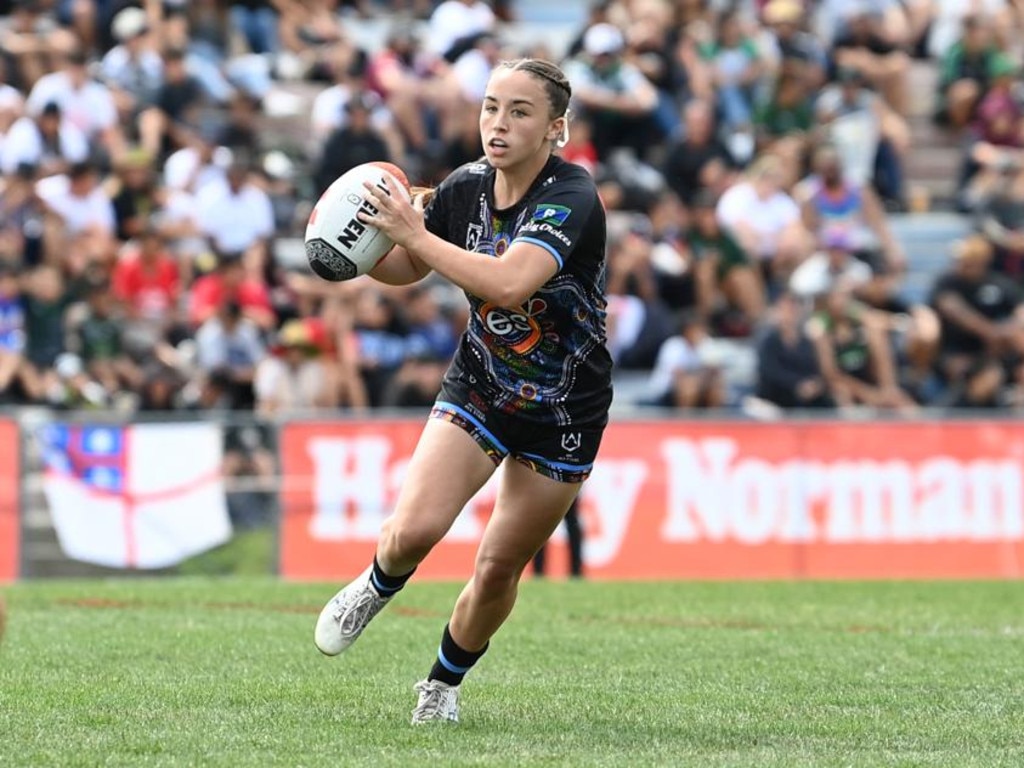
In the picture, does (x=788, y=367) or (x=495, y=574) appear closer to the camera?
(x=495, y=574)

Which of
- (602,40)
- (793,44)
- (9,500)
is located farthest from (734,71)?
(9,500)

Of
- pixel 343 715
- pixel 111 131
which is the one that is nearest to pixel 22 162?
pixel 111 131

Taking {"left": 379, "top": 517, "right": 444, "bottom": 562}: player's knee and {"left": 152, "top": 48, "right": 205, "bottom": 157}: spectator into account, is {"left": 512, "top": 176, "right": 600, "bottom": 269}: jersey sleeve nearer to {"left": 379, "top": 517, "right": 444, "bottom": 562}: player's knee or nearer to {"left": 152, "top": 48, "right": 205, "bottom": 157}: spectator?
{"left": 379, "top": 517, "right": 444, "bottom": 562}: player's knee

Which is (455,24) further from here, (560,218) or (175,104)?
(560,218)

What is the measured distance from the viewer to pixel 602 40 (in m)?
19.1

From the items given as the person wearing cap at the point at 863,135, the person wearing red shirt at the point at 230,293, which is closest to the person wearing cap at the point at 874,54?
the person wearing cap at the point at 863,135

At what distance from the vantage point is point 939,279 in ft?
59.5

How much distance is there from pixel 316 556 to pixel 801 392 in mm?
4318

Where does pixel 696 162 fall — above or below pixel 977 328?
above

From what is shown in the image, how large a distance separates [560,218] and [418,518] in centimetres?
106

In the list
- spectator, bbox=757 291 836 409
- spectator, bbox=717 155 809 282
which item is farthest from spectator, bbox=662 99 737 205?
spectator, bbox=757 291 836 409

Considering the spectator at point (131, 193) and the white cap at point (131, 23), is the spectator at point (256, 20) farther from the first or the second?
the spectator at point (131, 193)

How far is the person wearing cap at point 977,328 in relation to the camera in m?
17.3

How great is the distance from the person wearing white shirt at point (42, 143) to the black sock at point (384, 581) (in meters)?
10.9
